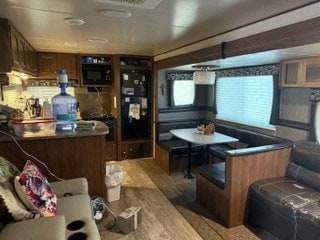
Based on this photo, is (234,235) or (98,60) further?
(98,60)

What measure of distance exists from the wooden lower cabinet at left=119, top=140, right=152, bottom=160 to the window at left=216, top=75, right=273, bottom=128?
5.50 feet

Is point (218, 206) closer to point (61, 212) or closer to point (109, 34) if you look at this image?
point (61, 212)

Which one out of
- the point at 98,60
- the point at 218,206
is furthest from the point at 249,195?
the point at 98,60

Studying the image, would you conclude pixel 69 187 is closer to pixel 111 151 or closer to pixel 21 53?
pixel 21 53

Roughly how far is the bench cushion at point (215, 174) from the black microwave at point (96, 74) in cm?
277

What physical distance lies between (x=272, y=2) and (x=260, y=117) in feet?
8.42

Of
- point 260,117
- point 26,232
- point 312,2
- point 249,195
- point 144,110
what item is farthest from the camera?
point 144,110

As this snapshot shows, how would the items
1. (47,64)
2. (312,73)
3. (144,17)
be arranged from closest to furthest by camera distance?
(144,17) → (312,73) → (47,64)

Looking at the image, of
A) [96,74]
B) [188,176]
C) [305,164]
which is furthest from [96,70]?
[305,164]

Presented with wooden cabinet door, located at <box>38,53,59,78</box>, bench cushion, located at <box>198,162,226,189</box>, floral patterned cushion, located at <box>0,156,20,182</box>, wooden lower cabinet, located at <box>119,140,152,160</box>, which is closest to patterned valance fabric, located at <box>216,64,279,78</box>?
bench cushion, located at <box>198,162,226,189</box>

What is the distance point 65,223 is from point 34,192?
320 mm

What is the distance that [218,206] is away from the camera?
272cm

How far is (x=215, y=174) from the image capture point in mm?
2883

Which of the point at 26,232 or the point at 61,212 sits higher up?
the point at 26,232
